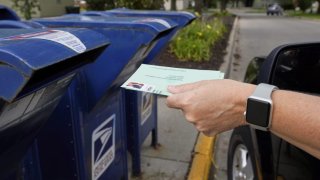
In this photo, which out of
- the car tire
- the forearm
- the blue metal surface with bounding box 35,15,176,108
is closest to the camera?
the forearm

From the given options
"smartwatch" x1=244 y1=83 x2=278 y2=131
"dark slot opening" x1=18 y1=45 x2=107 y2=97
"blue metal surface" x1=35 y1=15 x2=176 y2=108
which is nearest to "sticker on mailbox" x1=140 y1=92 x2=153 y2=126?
"blue metal surface" x1=35 y1=15 x2=176 y2=108

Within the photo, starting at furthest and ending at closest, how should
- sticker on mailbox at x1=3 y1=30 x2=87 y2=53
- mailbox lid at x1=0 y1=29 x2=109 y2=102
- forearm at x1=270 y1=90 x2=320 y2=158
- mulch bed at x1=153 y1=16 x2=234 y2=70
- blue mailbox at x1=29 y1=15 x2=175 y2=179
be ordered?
mulch bed at x1=153 y1=16 x2=234 y2=70 → blue mailbox at x1=29 y1=15 x2=175 y2=179 → sticker on mailbox at x1=3 y1=30 x2=87 y2=53 → forearm at x1=270 y1=90 x2=320 y2=158 → mailbox lid at x1=0 y1=29 x2=109 y2=102

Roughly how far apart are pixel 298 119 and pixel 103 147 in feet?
5.40

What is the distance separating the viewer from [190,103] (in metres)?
1.64

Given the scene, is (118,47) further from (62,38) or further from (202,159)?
(202,159)

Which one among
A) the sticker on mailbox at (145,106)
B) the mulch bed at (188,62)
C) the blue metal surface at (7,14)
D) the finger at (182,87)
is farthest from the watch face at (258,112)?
the mulch bed at (188,62)

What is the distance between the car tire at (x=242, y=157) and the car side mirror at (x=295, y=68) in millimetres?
468

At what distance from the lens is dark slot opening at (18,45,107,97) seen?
149 cm

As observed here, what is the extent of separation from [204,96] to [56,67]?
63 centimetres

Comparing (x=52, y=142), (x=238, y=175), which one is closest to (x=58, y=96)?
(x=52, y=142)

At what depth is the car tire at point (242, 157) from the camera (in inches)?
113

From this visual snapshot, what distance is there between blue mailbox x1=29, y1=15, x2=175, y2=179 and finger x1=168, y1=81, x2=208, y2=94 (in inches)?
33.1

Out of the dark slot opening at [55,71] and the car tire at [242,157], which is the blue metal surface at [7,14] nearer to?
the dark slot opening at [55,71]

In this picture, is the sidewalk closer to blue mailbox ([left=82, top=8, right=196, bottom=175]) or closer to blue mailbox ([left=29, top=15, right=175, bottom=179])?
blue mailbox ([left=82, top=8, right=196, bottom=175])
